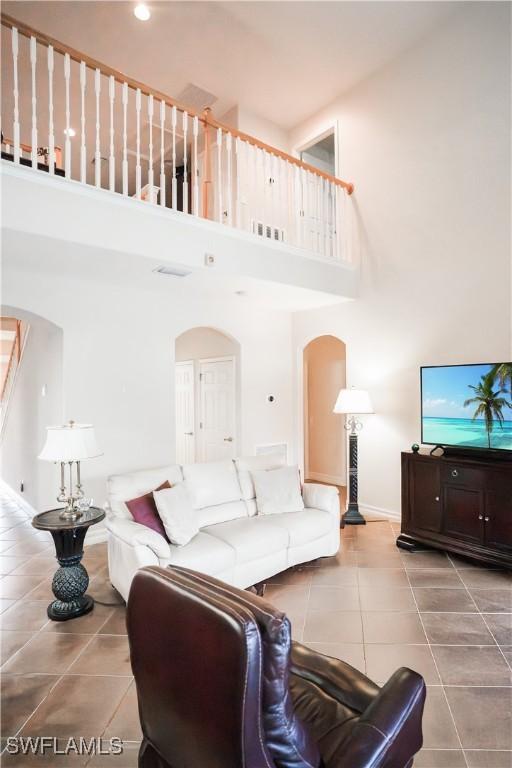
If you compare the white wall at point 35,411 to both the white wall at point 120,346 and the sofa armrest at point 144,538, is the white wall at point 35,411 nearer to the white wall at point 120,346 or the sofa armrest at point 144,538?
the white wall at point 120,346

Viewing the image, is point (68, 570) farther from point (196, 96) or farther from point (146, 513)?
point (196, 96)

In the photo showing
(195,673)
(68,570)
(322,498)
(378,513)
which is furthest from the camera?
(378,513)

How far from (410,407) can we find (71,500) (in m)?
3.67

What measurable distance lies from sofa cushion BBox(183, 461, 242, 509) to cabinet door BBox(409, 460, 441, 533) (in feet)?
5.71

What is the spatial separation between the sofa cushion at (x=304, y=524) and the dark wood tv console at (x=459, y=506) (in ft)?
3.16

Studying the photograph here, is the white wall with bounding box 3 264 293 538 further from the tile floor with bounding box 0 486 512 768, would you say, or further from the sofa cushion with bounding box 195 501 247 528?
the sofa cushion with bounding box 195 501 247 528

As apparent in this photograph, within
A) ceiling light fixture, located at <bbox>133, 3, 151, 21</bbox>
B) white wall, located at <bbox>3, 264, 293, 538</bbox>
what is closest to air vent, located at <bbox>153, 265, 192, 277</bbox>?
white wall, located at <bbox>3, 264, 293, 538</bbox>

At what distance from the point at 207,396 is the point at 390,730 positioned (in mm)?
5702

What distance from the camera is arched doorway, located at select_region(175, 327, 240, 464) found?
630 cm

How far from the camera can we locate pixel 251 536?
11.1 ft

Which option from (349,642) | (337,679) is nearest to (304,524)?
(349,642)

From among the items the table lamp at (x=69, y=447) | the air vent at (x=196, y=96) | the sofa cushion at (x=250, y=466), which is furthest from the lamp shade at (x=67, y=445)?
the air vent at (x=196, y=96)

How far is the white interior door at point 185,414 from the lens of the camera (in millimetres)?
7094

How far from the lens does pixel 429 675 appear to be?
2393mm
